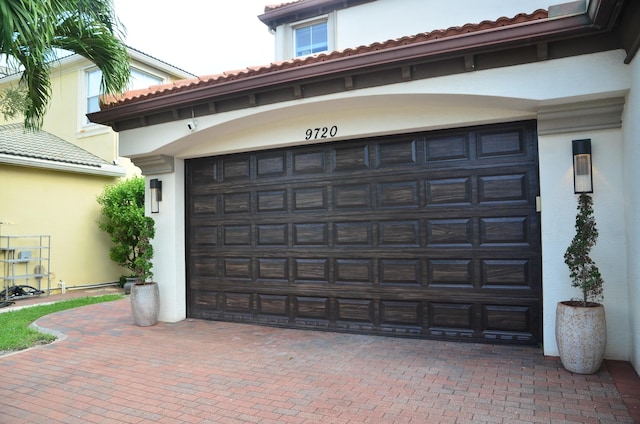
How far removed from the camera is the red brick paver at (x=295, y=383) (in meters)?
3.73

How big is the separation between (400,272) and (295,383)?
7.51ft

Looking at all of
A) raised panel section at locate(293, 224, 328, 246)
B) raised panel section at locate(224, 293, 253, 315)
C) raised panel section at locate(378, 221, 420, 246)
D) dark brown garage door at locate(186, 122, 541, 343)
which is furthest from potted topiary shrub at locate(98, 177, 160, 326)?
raised panel section at locate(378, 221, 420, 246)

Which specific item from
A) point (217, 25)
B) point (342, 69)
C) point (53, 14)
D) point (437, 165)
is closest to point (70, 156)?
point (53, 14)

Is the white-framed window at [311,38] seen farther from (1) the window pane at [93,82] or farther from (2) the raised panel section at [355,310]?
(1) the window pane at [93,82]

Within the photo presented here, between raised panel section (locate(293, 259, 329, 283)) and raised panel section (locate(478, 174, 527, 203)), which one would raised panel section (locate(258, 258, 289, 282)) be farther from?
raised panel section (locate(478, 174, 527, 203))

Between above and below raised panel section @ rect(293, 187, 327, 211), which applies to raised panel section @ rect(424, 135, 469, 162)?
above

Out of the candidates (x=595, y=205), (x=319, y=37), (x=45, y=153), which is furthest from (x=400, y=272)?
(x=45, y=153)

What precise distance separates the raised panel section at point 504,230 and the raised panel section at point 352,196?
5.27ft

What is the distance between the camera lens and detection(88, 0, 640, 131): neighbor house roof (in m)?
4.40

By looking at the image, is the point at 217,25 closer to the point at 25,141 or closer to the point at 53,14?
the point at 25,141

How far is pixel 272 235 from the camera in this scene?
6957 millimetres

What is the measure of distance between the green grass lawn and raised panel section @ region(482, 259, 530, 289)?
20.6ft

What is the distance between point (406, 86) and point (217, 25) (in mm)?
22655

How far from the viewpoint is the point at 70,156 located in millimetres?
12477
